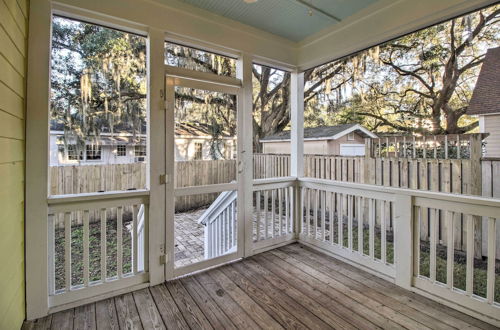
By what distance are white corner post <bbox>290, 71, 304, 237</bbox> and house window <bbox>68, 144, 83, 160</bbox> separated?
2588mm

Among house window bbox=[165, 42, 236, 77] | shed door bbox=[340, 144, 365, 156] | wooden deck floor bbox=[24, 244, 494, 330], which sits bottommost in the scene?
wooden deck floor bbox=[24, 244, 494, 330]

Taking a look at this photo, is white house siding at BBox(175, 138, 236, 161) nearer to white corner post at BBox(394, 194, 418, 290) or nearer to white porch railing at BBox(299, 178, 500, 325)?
white porch railing at BBox(299, 178, 500, 325)

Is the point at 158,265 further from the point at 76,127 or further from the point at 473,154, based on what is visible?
the point at 473,154

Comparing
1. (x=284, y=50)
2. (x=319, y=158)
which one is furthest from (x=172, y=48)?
(x=319, y=158)

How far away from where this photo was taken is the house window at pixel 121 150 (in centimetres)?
235

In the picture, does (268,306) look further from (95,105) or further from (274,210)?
(95,105)

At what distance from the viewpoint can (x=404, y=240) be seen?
240 centimetres

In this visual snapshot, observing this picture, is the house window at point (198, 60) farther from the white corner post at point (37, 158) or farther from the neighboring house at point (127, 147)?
the white corner post at point (37, 158)

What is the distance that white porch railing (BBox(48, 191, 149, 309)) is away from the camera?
6.84 ft

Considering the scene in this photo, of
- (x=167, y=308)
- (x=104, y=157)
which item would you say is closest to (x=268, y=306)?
(x=167, y=308)

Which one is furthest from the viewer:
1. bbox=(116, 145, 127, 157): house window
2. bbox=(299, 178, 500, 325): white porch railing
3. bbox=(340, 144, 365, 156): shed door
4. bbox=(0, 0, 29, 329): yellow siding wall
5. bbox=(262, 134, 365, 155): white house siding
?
bbox=(262, 134, 365, 155): white house siding

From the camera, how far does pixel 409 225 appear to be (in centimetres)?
237

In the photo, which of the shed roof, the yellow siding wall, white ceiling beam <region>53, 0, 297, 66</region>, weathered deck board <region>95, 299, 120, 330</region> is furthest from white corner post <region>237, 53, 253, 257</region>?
the shed roof

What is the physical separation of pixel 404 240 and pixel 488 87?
1.48 meters
